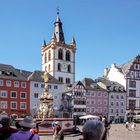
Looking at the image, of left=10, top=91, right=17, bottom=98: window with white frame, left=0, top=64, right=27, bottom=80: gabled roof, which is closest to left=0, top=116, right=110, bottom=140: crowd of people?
left=0, top=64, right=27, bottom=80: gabled roof

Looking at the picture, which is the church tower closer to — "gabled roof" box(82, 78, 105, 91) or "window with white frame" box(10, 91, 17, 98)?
"gabled roof" box(82, 78, 105, 91)

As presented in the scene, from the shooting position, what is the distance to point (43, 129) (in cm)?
3375

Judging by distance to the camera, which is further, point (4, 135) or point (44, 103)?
point (44, 103)

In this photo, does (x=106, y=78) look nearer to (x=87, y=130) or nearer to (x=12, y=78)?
(x=12, y=78)

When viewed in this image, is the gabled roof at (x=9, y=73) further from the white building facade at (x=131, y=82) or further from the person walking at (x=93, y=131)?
the person walking at (x=93, y=131)

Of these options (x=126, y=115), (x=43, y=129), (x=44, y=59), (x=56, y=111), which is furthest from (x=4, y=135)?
(x=44, y=59)

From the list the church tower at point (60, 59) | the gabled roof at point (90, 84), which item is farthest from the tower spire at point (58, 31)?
the gabled roof at point (90, 84)

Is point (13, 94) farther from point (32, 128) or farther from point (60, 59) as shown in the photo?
point (32, 128)

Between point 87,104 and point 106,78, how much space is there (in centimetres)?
1645

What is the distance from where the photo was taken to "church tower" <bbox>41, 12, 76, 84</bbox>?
9150 cm

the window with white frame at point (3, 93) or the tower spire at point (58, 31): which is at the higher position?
the tower spire at point (58, 31)

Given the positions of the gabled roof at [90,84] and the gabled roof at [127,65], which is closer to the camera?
the gabled roof at [90,84]

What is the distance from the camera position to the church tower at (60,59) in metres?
91.5

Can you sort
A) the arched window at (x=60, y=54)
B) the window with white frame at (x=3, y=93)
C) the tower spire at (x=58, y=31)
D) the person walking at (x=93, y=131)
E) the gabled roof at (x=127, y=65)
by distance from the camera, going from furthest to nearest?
1. the tower spire at (x=58, y=31)
2. the arched window at (x=60, y=54)
3. the gabled roof at (x=127, y=65)
4. the window with white frame at (x=3, y=93)
5. the person walking at (x=93, y=131)
